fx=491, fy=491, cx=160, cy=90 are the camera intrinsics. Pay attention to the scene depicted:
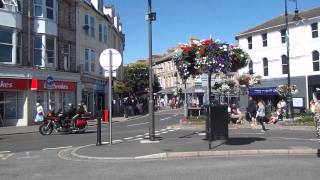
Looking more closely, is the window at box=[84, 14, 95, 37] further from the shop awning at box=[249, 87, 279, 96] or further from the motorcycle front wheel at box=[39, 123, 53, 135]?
the shop awning at box=[249, 87, 279, 96]

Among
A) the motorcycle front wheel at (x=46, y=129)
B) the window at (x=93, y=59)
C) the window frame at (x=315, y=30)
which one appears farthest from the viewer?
the window frame at (x=315, y=30)

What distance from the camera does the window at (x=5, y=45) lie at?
1220 inches

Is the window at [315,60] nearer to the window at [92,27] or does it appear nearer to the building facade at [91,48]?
the building facade at [91,48]

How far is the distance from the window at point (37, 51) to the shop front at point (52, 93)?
4.48 feet

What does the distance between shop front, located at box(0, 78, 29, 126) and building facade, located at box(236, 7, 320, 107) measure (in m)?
22.9

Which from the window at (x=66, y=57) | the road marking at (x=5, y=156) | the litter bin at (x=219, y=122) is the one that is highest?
the window at (x=66, y=57)

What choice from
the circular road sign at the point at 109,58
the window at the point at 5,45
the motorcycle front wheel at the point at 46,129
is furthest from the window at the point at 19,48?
the circular road sign at the point at 109,58

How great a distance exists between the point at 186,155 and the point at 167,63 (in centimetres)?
8421

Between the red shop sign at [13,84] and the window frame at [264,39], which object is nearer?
the red shop sign at [13,84]

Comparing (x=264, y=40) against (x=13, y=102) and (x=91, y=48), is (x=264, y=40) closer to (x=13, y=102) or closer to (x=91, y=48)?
(x=91, y=48)

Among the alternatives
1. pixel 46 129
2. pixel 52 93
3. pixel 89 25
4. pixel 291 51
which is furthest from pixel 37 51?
pixel 291 51

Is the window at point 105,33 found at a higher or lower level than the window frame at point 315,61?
higher

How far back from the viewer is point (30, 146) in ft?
57.9

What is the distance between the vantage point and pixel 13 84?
31406 mm
